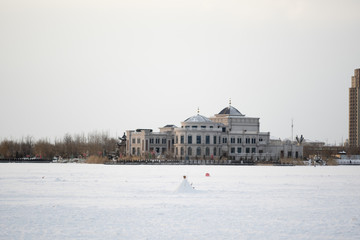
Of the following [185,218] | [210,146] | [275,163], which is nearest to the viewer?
[185,218]

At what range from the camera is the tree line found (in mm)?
143000

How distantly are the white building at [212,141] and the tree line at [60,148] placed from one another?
9801 mm

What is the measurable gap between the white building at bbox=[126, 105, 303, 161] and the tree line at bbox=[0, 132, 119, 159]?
9801 mm

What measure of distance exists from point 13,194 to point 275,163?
80.0 metres

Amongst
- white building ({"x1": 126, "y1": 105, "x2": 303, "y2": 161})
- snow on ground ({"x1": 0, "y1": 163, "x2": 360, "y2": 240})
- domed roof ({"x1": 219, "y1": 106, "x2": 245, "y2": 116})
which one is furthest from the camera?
domed roof ({"x1": 219, "y1": 106, "x2": 245, "y2": 116})

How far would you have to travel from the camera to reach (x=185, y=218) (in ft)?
94.5

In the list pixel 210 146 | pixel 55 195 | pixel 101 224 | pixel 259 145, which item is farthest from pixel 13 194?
pixel 259 145

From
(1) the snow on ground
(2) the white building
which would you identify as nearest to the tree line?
(2) the white building

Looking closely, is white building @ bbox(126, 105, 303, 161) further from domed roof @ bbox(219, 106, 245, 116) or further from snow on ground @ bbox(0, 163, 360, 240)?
snow on ground @ bbox(0, 163, 360, 240)

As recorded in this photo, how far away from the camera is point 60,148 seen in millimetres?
151625

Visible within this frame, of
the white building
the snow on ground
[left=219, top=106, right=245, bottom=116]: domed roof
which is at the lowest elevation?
the snow on ground

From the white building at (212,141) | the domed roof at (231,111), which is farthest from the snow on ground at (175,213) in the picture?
the domed roof at (231,111)

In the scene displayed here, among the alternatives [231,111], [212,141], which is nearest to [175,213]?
[212,141]

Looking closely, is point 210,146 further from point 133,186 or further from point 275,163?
point 133,186
